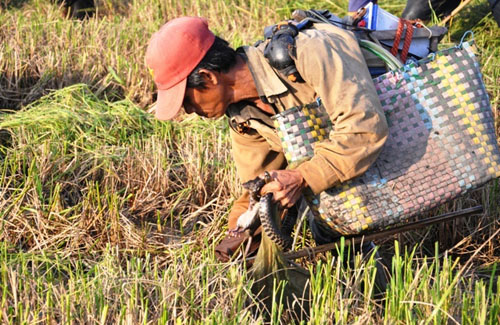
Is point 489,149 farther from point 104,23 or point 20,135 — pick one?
point 104,23

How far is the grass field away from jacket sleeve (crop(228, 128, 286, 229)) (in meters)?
0.33

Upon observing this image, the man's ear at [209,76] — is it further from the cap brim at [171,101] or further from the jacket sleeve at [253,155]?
the jacket sleeve at [253,155]

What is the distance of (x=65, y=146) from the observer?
4.02 metres

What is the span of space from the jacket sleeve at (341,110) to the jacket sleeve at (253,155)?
45cm

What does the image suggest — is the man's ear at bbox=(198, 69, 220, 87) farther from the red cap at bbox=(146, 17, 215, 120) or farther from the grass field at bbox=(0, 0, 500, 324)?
the grass field at bbox=(0, 0, 500, 324)

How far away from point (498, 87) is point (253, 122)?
1991 millimetres

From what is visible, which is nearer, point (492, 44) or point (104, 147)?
point (104, 147)

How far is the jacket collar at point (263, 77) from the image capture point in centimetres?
279

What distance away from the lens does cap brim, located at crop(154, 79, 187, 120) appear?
281 cm

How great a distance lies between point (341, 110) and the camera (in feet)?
8.68

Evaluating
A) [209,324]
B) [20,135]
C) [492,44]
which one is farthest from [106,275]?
[492,44]

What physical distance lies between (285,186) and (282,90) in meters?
0.34

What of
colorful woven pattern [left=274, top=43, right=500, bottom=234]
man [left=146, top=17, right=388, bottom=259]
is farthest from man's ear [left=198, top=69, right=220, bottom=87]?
colorful woven pattern [left=274, top=43, right=500, bottom=234]

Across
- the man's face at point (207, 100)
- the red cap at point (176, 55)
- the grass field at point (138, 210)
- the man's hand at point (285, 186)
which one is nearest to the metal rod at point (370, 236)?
the grass field at point (138, 210)
